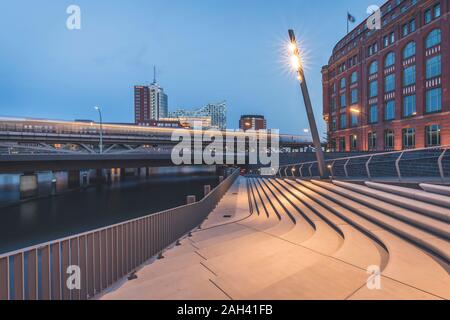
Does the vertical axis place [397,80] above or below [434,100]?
above

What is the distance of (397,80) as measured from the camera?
35.5 metres

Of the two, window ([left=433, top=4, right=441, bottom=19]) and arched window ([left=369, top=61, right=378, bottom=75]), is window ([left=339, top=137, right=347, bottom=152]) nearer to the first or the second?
arched window ([left=369, top=61, right=378, bottom=75])

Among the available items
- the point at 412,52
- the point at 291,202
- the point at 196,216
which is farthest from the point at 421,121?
the point at 196,216

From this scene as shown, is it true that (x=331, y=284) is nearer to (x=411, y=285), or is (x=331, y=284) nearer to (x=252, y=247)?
(x=411, y=285)

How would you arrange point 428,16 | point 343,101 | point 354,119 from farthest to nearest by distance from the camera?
point 343,101 < point 354,119 < point 428,16

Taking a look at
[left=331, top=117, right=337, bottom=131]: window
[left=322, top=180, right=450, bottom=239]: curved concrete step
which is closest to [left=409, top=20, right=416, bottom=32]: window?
[left=331, top=117, right=337, bottom=131]: window

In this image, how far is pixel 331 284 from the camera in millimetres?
3230

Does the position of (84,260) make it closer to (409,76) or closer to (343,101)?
(409,76)

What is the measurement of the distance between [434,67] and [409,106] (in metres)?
5.81

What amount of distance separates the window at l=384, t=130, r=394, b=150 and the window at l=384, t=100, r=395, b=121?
7.75 feet

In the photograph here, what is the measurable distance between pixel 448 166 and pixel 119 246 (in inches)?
765

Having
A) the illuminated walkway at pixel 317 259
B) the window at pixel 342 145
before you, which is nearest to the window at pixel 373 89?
the window at pixel 342 145

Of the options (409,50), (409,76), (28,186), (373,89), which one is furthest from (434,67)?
(28,186)
